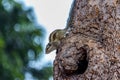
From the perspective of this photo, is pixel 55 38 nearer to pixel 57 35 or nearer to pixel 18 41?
pixel 57 35

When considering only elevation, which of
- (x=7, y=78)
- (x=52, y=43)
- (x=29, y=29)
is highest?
(x=29, y=29)

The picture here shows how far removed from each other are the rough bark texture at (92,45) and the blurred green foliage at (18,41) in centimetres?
1077

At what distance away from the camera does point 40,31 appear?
1492cm

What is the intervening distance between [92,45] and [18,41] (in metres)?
12.3

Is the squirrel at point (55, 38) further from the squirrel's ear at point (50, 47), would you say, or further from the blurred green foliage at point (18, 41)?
the blurred green foliage at point (18, 41)

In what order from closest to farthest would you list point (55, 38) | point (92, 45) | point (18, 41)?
1. point (92, 45)
2. point (55, 38)
3. point (18, 41)

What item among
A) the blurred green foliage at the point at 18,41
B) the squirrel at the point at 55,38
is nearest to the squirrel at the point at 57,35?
the squirrel at the point at 55,38

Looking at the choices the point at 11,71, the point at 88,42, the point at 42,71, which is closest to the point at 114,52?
the point at 88,42

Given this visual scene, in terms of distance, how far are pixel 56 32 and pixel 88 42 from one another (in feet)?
0.69

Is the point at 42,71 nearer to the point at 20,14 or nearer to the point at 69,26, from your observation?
the point at 20,14

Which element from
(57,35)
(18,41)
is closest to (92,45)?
(57,35)

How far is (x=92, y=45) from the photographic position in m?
3.50

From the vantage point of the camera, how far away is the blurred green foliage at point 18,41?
14.7 m

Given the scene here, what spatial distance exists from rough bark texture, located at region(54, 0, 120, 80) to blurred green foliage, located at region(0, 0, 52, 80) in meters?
10.8
